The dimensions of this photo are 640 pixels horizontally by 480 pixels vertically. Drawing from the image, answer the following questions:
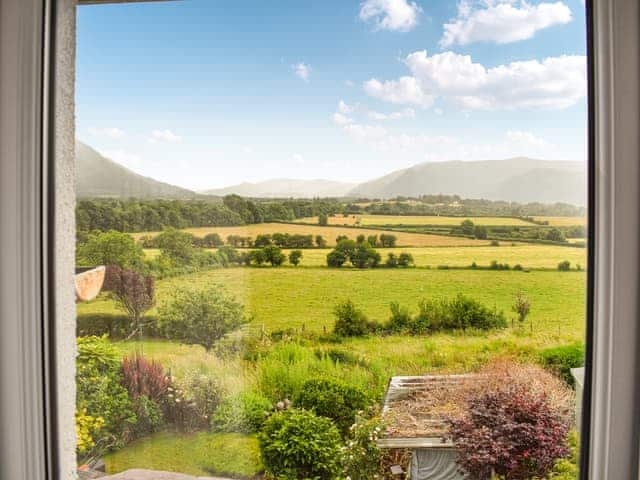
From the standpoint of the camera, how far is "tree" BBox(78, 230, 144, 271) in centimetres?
163

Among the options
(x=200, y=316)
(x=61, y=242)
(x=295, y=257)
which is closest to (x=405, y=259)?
(x=295, y=257)

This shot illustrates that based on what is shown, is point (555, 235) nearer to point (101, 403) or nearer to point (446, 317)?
point (446, 317)

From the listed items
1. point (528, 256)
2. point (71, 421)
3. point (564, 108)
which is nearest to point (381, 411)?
point (528, 256)

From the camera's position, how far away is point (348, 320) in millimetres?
1575

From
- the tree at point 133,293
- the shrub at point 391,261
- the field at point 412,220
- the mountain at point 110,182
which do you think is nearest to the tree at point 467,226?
the field at point 412,220

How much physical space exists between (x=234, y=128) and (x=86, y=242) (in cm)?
63

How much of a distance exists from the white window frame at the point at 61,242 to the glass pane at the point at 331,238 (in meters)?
0.16

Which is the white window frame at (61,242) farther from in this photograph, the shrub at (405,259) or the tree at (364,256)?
the tree at (364,256)

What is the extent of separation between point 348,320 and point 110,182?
918 millimetres

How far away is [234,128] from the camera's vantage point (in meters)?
1.66

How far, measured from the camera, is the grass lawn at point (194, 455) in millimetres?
1597

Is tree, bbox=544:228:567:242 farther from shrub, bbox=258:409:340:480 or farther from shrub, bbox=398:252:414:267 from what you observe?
shrub, bbox=258:409:340:480

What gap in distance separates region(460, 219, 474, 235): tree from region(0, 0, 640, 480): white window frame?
349 millimetres
